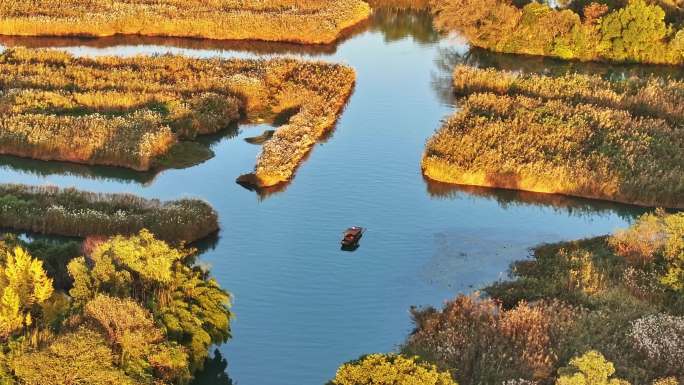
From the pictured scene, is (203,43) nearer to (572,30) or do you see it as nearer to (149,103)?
(149,103)

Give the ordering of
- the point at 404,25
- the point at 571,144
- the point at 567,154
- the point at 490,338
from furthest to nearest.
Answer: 1. the point at 404,25
2. the point at 571,144
3. the point at 567,154
4. the point at 490,338

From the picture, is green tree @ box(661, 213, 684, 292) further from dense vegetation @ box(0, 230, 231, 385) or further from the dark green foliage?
dense vegetation @ box(0, 230, 231, 385)

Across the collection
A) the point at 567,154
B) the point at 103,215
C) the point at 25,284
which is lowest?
the point at 103,215

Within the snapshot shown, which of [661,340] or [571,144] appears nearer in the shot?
[661,340]

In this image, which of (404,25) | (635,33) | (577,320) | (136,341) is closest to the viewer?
(136,341)

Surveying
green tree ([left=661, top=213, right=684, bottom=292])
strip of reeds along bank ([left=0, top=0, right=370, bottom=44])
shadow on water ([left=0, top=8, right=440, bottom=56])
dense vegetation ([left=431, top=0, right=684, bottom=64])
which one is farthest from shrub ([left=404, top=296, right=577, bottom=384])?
strip of reeds along bank ([left=0, top=0, right=370, bottom=44])

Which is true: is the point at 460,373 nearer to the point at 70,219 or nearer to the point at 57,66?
the point at 70,219

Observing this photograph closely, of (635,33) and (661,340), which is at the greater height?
(635,33)

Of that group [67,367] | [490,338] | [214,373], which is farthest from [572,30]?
[67,367]

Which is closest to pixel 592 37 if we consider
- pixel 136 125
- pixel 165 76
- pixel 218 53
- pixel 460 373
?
pixel 218 53
